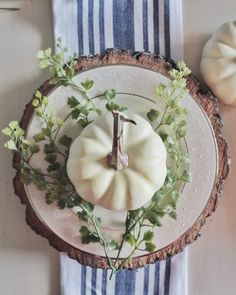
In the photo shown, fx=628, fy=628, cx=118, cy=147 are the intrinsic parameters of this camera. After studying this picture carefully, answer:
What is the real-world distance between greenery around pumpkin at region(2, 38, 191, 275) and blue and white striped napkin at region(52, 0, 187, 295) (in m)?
0.05

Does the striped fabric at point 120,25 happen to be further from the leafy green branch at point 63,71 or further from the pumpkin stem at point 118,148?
the pumpkin stem at point 118,148

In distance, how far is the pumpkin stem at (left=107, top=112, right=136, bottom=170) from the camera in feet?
2.31

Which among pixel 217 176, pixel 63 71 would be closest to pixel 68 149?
pixel 63 71

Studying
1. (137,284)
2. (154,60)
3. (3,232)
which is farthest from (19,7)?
(137,284)

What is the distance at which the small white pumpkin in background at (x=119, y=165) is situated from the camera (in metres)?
0.75

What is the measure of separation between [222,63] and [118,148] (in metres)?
0.21

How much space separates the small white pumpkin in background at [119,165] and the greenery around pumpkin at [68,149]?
0.04 metres

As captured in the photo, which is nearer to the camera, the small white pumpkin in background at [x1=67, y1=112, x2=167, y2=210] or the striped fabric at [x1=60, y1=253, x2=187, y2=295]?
the small white pumpkin in background at [x1=67, y1=112, x2=167, y2=210]

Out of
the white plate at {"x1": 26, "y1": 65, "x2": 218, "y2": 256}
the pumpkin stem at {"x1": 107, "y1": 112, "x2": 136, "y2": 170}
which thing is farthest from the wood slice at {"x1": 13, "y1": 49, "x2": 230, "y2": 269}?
the pumpkin stem at {"x1": 107, "y1": 112, "x2": 136, "y2": 170}

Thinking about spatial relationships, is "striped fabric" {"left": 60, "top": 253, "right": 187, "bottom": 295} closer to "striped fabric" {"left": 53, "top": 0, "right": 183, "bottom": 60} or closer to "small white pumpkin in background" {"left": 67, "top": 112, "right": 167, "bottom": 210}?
"small white pumpkin in background" {"left": 67, "top": 112, "right": 167, "bottom": 210}

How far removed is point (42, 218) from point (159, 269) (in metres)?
0.18

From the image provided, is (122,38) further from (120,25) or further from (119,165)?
(119,165)

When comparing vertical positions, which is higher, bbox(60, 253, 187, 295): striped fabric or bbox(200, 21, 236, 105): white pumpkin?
bbox(200, 21, 236, 105): white pumpkin

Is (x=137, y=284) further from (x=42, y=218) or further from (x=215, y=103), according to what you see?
(x=215, y=103)
